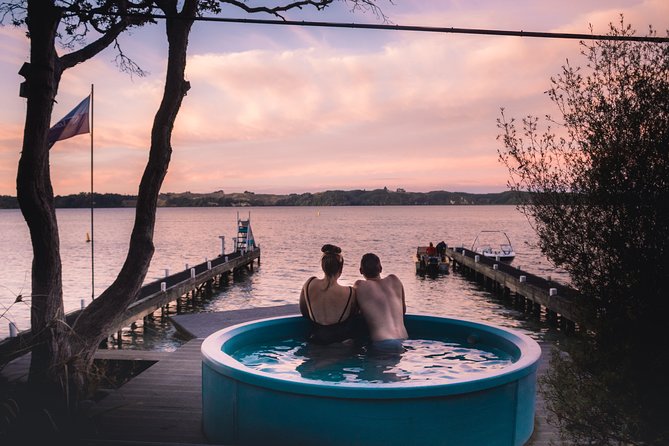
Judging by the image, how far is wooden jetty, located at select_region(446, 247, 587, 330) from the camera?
11352mm

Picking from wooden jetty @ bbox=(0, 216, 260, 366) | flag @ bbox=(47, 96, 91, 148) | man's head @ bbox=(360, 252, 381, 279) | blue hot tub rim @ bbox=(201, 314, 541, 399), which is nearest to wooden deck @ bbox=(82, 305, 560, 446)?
blue hot tub rim @ bbox=(201, 314, 541, 399)

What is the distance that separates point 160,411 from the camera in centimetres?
769

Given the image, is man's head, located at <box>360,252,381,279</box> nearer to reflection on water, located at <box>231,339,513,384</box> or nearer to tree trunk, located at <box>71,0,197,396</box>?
reflection on water, located at <box>231,339,513,384</box>

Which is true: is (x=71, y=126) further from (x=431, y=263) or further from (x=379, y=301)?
(x=431, y=263)

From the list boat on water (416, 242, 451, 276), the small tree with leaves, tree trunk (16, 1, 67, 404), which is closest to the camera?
the small tree with leaves

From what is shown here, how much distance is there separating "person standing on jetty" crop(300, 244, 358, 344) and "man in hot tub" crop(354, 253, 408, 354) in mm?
248

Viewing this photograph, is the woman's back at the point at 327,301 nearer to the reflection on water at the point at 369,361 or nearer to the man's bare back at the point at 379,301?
the man's bare back at the point at 379,301

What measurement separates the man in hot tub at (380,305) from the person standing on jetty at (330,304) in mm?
248

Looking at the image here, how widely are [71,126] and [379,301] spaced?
8.44 m

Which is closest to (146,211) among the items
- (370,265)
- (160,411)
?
(160,411)

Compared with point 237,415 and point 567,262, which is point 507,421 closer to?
point 567,262

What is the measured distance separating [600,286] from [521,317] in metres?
23.3

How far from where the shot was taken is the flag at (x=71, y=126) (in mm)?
12812

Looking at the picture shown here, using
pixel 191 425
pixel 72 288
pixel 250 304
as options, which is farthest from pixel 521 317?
pixel 72 288
